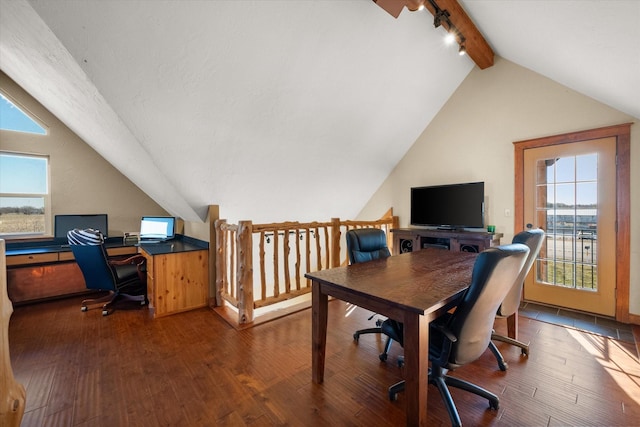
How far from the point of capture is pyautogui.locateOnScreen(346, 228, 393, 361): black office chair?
94.3 inches

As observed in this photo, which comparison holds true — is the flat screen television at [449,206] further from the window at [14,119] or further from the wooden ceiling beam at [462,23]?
the window at [14,119]

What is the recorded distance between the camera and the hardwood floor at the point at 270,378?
5.10 ft

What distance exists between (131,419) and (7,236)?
12.8 ft

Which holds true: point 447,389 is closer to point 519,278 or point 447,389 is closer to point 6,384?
point 519,278

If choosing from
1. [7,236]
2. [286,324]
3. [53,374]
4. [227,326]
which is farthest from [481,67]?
[7,236]

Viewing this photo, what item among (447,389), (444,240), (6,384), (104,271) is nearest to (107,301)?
(104,271)

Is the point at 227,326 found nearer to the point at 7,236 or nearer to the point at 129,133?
the point at 129,133

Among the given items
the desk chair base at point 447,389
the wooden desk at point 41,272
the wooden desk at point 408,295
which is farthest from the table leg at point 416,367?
the wooden desk at point 41,272

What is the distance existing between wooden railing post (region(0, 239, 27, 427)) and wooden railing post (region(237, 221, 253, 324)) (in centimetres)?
191

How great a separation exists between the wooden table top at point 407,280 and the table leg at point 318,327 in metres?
0.11

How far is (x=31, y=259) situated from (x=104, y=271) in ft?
4.07

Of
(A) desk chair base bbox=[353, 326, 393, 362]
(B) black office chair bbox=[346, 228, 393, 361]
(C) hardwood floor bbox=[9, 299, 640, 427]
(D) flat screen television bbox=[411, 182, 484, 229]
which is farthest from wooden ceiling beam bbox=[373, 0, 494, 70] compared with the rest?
(C) hardwood floor bbox=[9, 299, 640, 427]

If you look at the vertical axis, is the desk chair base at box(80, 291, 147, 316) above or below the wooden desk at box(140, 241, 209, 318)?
below

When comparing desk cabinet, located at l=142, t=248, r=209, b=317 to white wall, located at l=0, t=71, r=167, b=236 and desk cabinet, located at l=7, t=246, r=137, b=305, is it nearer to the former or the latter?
desk cabinet, located at l=7, t=246, r=137, b=305
